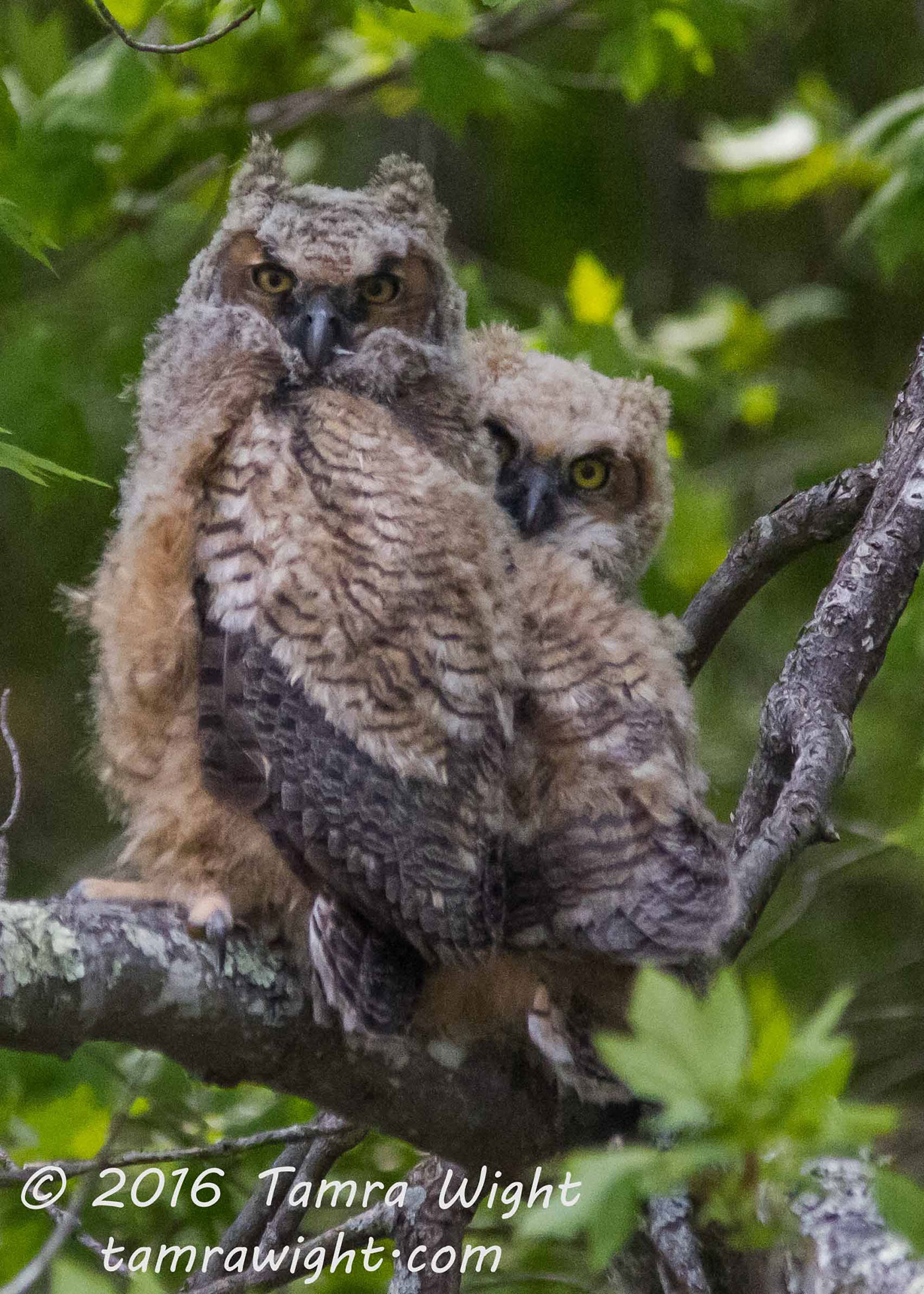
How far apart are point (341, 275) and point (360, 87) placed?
186 cm

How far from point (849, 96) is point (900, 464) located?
154 inches

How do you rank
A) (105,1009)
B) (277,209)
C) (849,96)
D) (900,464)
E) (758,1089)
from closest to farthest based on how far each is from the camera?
(758,1089) < (105,1009) < (277,209) < (900,464) < (849,96)

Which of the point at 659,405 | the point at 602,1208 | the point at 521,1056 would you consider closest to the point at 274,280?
the point at 659,405

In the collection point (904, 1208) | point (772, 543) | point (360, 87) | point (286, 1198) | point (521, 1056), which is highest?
point (360, 87)

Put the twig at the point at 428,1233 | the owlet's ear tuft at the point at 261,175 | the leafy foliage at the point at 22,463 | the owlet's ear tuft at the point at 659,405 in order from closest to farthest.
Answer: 1. the leafy foliage at the point at 22,463
2. the twig at the point at 428,1233
3. the owlet's ear tuft at the point at 261,175
4. the owlet's ear tuft at the point at 659,405

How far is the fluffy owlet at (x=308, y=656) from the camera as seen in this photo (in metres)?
1.92

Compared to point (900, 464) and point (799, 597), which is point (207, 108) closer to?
point (900, 464)

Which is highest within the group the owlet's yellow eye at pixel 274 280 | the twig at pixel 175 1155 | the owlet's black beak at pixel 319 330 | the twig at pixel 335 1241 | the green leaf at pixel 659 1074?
the owlet's yellow eye at pixel 274 280

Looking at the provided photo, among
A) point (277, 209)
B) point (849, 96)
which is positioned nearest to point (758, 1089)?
point (277, 209)

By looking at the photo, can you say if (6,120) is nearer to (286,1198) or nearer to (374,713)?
(374,713)

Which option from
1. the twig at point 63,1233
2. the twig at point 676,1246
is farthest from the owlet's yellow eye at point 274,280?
the twig at point 676,1246

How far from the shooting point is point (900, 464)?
102 inches

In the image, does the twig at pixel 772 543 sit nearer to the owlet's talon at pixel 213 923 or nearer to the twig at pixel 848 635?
the twig at pixel 848 635

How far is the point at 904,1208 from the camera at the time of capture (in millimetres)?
1486
